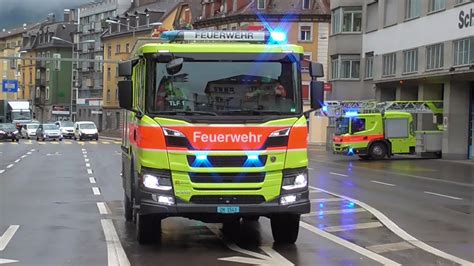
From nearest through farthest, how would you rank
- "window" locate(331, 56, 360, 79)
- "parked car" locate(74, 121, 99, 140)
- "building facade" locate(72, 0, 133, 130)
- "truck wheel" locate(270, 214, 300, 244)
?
"truck wheel" locate(270, 214, 300, 244) < "window" locate(331, 56, 360, 79) < "parked car" locate(74, 121, 99, 140) < "building facade" locate(72, 0, 133, 130)

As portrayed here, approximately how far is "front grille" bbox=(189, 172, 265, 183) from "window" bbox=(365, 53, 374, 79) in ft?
137

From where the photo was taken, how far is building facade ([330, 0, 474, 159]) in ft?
125

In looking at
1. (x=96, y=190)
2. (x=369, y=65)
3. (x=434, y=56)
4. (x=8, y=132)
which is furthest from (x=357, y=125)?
(x=8, y=132)

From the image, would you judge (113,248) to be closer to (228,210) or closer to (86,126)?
(228,210)

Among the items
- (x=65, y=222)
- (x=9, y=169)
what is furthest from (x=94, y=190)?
(x=9, y=169)

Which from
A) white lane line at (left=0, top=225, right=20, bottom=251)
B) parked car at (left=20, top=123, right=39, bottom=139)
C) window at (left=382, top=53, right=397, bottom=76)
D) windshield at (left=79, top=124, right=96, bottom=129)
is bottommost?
parked car at (left=20, top=123, right=39, bottom=139)

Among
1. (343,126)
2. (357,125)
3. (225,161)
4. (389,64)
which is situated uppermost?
(389,64)

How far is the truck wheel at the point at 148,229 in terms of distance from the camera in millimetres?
9812

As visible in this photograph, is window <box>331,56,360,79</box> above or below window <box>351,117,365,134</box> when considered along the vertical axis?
above

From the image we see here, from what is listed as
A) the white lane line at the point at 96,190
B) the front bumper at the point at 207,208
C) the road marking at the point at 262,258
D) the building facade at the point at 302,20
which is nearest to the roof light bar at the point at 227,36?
the front bumper at the point at 207,208

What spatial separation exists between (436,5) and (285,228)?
1315 inches

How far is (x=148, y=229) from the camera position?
9.90 meters

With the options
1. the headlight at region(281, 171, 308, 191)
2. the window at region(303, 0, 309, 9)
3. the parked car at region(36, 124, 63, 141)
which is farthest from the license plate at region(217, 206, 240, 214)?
Answer: the window at region(303, 0, 309, 9)

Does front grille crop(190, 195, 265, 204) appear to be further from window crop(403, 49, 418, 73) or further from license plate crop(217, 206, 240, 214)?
window crop(403, 49, 418, 73)
